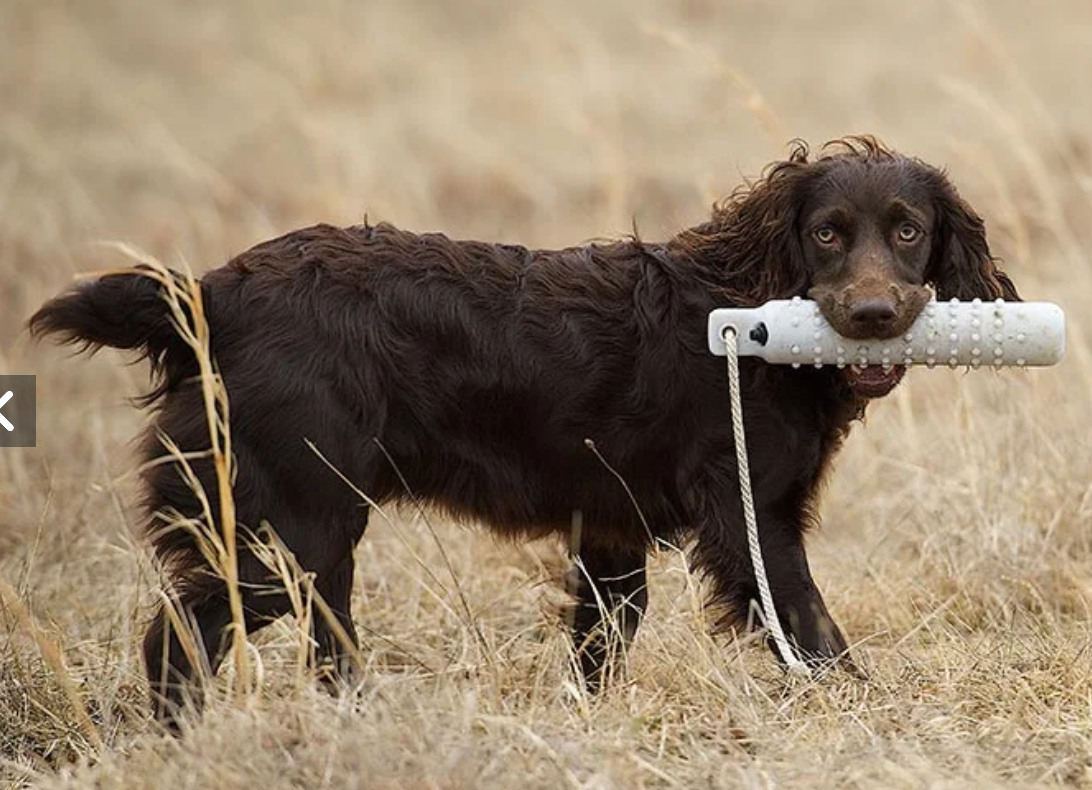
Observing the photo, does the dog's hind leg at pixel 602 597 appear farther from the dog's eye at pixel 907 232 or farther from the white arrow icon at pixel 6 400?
the white arrow icon at pixel 6 400

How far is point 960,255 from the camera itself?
4.33 m

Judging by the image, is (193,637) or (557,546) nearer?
(193,637)

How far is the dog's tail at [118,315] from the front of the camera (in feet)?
13.3

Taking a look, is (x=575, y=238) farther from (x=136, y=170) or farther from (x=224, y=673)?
(x=224, y=673)

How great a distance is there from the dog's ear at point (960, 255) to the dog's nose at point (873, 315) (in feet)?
1.42

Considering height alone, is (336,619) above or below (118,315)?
below

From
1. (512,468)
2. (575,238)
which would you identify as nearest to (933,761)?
(512,468)

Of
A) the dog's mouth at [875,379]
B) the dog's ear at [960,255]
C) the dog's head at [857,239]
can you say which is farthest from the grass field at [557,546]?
the dog's ear at [960,255]

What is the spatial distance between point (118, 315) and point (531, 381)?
0.91m

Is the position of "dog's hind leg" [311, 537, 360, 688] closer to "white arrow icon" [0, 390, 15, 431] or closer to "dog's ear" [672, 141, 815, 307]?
"dog's ear" [672, 141, 815, 307]

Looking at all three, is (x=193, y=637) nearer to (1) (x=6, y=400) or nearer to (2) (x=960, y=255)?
(2) (x=960, y=255)

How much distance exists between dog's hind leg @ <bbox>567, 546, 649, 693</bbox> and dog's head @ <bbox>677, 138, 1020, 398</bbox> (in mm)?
748

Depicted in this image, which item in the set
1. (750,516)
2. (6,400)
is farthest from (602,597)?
(6,400)

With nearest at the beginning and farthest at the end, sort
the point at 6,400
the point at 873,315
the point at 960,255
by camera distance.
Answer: the point at 873,315
the point at 960,255
the point at 6,400
